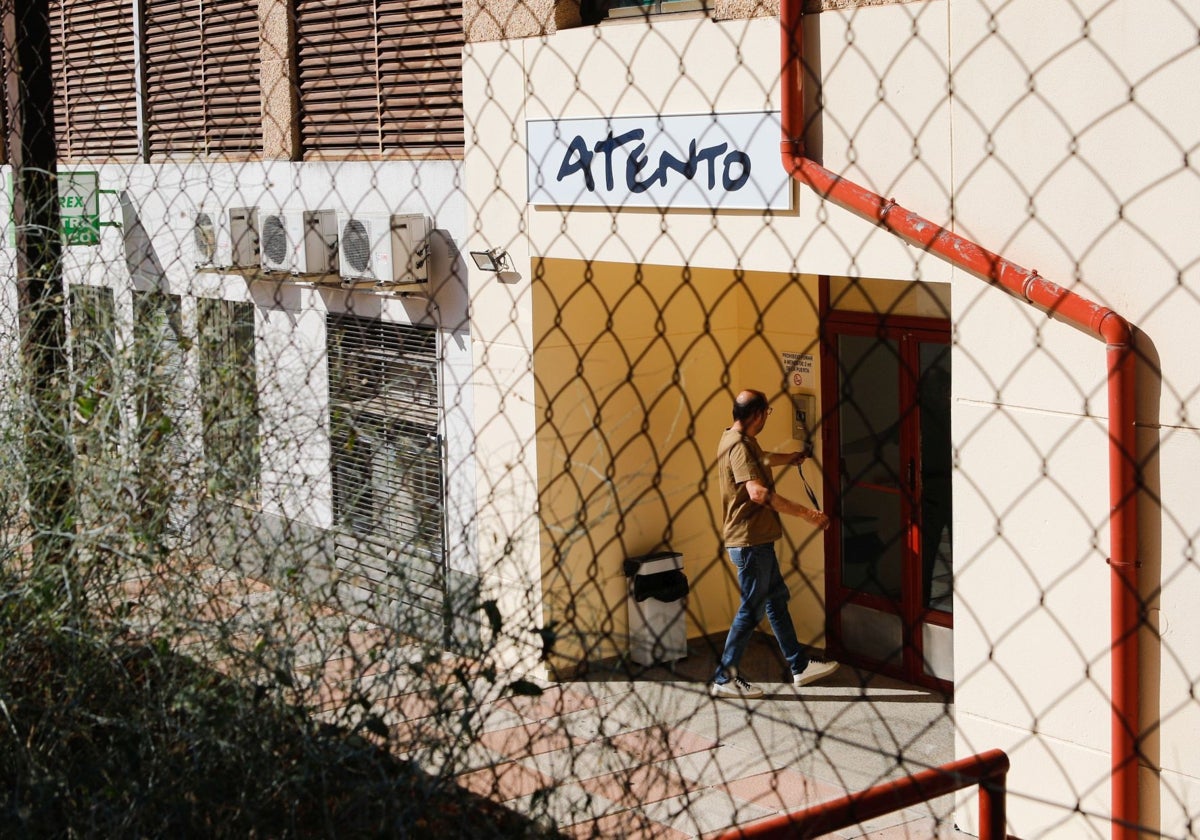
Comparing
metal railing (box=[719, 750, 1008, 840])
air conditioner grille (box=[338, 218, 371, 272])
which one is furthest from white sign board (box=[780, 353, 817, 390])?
metal railing (box=[719, 750, 1008, 840])

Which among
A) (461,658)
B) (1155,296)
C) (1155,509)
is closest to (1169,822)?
(1155,509)

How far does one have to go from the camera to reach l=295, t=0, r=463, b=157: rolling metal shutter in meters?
7.50

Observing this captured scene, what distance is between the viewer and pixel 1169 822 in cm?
473

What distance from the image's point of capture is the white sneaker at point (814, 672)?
7530mm

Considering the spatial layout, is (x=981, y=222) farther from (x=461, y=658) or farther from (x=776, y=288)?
(x=461, y=658)

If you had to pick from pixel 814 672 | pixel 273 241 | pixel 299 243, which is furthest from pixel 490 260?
pixel 814 672

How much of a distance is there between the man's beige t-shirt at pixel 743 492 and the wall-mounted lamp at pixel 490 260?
5.00ft

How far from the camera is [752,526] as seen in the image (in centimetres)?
649

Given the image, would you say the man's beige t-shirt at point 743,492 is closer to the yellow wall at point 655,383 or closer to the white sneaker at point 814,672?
the yellow wall at point 655,383

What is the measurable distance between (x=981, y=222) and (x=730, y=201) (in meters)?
1.16

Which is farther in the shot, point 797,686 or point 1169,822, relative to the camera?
point 797,686

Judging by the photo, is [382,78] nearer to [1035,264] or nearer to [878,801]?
[1035,264]

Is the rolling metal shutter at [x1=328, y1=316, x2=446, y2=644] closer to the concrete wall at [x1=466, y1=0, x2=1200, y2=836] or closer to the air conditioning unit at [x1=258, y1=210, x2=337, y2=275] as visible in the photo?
the concrete wall at [x1=466, y1=0, x2=1200, y2=836]

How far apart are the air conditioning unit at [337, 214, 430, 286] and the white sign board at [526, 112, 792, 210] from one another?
1.08 meters
